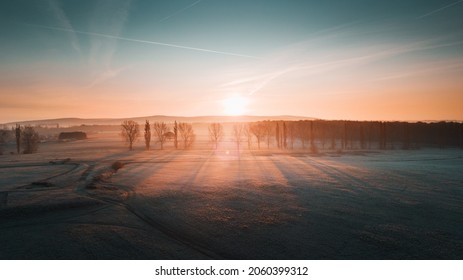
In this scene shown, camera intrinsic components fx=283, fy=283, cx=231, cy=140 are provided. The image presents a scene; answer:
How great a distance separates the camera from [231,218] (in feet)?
66.5

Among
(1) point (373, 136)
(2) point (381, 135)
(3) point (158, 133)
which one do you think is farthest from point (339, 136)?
(3) point (158, 133)

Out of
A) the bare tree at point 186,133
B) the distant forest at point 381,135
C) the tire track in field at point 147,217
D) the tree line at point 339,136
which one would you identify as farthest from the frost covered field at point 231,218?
the bare tree at point 186,133

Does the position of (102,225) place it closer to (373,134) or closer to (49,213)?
(49,213)

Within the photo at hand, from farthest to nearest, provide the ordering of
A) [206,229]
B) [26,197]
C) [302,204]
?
[26,197]
[302,204]
[206,229]

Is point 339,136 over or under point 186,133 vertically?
under

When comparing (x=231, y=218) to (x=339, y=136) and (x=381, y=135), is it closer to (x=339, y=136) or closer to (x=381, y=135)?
(x=381, y=135)

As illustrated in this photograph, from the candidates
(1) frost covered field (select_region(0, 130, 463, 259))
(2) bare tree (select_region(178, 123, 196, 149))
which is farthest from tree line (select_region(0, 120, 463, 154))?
(1) frost covered field (select_region(0, 130, 463, 259))

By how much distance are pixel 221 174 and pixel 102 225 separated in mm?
21862

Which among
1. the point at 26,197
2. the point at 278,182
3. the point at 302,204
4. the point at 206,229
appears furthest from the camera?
the point at 278,182

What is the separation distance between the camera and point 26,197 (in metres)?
25.5

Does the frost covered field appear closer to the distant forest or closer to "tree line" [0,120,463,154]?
"tree line" [0,120,463,154]

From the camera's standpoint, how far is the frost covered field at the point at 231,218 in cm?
1531

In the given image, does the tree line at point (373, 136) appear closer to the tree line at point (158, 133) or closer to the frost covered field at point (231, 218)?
the tree line at point (158, 133)
